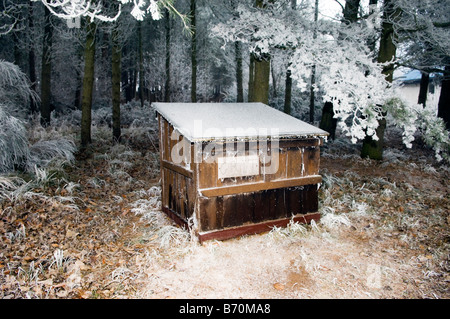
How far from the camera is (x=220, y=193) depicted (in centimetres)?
462

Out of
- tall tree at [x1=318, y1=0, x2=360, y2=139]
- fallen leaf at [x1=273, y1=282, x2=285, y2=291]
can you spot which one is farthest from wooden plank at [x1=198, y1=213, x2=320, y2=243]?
tall tree at [x1=318, y1=0, x2=360, y2=139]

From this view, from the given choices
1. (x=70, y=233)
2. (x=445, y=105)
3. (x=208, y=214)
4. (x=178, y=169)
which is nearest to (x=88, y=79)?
(x=178, y=169)

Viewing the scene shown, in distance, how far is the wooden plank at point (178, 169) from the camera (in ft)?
15.3

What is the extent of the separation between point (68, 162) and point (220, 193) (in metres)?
4.40

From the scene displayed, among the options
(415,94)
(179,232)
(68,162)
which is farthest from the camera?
(415,94)

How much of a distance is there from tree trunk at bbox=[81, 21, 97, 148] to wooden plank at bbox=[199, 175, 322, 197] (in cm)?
629

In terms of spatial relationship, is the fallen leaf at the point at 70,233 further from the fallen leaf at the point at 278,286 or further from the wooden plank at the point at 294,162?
the wooden plank at the point at 294,162

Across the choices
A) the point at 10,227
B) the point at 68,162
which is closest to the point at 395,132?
the point at 68,162

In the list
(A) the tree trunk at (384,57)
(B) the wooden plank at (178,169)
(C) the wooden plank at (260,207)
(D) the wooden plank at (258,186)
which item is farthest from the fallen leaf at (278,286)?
(A) the tree trunk at (384,57)

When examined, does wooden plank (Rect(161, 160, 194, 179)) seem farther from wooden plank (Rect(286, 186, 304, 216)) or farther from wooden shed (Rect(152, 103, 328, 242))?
wooden plank (Rect(286, 186, 304, 216))

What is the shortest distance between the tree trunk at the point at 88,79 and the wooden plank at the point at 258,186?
629 centimetres

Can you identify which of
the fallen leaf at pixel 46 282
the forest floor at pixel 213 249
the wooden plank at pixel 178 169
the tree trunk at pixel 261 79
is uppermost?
the tree trunk at pixel 261 79

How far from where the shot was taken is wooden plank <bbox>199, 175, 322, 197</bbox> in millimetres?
4566

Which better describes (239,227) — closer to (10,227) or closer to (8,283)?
(8,283)
